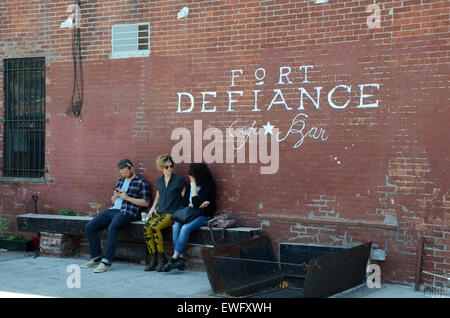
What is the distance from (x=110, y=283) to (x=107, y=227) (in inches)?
60.7

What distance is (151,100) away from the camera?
31.7ft

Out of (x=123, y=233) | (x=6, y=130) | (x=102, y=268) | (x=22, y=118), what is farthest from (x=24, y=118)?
(x=102, y=268)

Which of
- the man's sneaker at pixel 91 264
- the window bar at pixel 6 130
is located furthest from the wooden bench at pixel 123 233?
the window bar at pixel 6 130

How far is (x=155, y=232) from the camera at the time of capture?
352 inches

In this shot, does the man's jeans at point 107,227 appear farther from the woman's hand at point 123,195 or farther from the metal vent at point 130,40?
the metal vent at point 130,40

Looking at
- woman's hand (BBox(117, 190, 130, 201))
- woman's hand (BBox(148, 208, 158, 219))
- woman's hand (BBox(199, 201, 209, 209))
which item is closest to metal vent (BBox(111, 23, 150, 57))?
woman's hand (BBox(117, 190, 130, 201))

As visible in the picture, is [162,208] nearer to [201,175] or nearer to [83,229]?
[201,175]

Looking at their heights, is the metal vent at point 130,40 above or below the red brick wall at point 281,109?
above

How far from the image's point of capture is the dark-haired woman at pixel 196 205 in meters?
8.66

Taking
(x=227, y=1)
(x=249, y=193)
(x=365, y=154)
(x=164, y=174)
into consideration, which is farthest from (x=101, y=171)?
(x=365, y=154)

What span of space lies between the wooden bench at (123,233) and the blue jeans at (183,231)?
0.36 ft

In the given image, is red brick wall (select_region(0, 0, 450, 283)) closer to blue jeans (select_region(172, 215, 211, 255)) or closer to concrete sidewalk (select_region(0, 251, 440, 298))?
blue jeans (select_region(172, 215, 211, 255))

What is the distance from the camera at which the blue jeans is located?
8641mm
